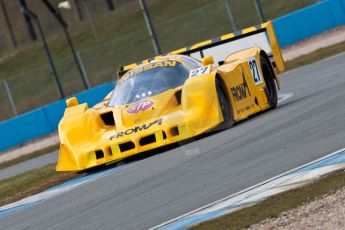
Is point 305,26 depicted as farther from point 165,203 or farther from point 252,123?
point 165,203

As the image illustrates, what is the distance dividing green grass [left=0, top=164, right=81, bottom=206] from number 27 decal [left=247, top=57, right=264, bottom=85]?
2799 mm

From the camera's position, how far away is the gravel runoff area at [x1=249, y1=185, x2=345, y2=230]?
263 inches

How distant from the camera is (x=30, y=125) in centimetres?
2628

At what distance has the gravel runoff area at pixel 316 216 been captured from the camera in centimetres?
667

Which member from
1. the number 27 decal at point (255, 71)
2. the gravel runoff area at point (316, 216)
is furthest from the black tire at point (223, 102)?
the gravel runoff area at point (316, 216)

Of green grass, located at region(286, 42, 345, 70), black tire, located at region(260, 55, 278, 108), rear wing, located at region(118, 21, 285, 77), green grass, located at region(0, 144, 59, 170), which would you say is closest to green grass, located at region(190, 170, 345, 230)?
black tire, located at region(260, 55, 278, 108)

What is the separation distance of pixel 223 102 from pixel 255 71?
1556 mm

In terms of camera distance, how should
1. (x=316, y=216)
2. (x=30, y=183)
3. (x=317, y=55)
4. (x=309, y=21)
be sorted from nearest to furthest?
(x=316, y=216) → (x=30, y=183) → (x=317, y=55) → (x=309, y=21)

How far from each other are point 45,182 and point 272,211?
6.80 metres

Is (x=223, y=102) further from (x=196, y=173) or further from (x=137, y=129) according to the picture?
(x=196, y=173)

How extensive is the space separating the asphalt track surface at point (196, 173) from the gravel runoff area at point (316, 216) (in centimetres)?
123

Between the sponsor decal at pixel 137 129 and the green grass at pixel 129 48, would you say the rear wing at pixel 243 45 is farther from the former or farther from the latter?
the green grass at pixel 129 48

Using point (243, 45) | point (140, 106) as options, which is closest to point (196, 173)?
point (140, 106)

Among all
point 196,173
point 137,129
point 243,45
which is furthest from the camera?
point 243,45
